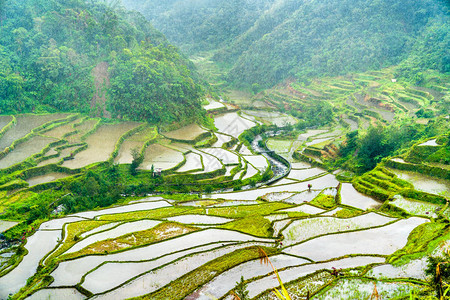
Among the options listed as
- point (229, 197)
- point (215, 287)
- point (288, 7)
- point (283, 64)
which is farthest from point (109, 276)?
point (288, 7)

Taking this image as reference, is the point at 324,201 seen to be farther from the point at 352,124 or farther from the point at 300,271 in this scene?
the point at 352,124

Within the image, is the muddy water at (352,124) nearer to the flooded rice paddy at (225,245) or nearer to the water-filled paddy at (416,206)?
the flooded rice paddy at (225,245)

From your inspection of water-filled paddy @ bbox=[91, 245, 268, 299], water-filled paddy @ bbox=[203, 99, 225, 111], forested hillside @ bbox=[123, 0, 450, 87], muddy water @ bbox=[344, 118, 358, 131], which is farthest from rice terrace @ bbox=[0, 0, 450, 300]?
forested hillside @ bbox=[123, 0, 450, 87]

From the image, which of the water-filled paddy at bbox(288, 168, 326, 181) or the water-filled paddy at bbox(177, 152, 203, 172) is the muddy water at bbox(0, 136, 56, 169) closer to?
the water-filled paddy at bbox(177, 152, 203, 172)

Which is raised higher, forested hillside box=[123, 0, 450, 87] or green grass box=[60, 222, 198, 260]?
forested hillside box=[123, 0, 450, 87]

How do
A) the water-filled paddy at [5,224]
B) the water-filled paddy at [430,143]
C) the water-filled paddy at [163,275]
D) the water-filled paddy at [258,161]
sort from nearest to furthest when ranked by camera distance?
the water-filled paddy at [163,275]
the water-filled paddy at [5,224]
the water-filled paddy at [430,143]
the water-filled paddy at [258,161]

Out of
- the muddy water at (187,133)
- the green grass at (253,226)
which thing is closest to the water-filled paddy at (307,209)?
the green grass at (253,226)
